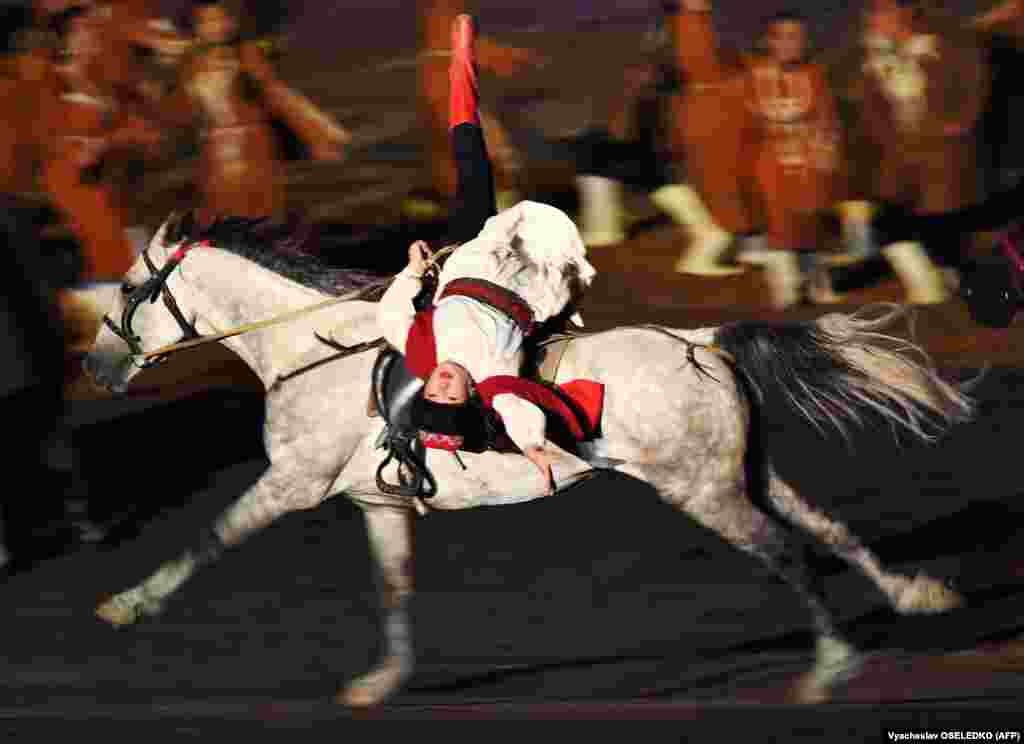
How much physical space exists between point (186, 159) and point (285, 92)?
3309mm

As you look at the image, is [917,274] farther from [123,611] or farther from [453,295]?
[123,611]

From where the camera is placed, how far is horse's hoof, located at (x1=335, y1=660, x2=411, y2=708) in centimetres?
719

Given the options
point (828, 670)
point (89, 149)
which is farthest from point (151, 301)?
point (89, 149)

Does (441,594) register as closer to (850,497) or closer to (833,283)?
(850,497)

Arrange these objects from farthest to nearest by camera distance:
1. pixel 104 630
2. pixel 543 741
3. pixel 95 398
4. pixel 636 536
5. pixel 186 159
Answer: pixel 186 159 → pixel 95 398 → pixel 636 536 → pixel 104 630 → pixel 543 741

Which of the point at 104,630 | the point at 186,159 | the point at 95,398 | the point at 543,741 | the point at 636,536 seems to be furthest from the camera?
the point at 186,159

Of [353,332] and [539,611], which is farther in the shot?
[539,611]

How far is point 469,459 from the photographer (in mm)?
7078

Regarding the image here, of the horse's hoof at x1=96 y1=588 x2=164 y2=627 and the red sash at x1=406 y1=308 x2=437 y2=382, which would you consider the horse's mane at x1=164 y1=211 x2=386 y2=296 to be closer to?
the red sash at x1=406 y1=308 x2=437 y2=382

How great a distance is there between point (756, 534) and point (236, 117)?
651 cm

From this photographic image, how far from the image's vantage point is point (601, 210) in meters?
14.5

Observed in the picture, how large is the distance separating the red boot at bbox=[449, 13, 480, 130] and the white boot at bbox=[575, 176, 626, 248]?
23.0 feet

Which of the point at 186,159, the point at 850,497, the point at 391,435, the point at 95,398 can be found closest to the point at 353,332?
the point at 391,435

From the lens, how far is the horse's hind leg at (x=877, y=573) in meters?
7.21
